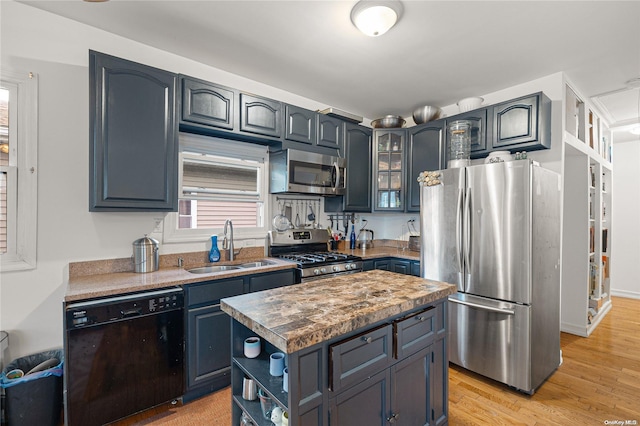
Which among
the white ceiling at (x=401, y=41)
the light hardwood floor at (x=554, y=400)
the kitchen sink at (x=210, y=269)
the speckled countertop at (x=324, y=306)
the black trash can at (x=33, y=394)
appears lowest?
the light hardwood floor at (x=554, y=400)

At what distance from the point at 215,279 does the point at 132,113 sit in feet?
4.45

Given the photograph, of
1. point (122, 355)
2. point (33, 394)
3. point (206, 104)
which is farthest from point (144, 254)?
point (206, 104)

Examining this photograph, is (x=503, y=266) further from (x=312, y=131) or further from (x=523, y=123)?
(x=312, y=131)

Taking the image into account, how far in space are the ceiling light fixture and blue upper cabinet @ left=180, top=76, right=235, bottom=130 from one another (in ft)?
4.12

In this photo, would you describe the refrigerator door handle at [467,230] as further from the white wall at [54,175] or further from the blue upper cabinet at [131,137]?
the white wall at [54,175]

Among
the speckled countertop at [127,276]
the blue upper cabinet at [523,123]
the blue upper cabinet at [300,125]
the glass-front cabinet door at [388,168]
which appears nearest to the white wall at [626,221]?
the blue upper cabinet at [523,123]

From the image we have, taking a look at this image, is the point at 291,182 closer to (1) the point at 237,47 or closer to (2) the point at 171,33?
(1) the point at 237,47

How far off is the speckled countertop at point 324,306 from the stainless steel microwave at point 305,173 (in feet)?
4.75

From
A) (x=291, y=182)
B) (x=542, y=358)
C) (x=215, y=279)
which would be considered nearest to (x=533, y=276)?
(x=542, y=358)

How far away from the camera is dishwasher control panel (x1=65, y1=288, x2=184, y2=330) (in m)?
1.71

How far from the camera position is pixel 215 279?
2.25 meters

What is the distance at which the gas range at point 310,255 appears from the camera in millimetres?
2864

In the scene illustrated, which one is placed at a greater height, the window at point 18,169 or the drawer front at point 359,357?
the window at point 18,169

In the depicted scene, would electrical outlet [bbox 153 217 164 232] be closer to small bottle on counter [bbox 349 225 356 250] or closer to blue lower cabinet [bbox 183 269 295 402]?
blue lower cabinet [bbox 183 269 295 402]
